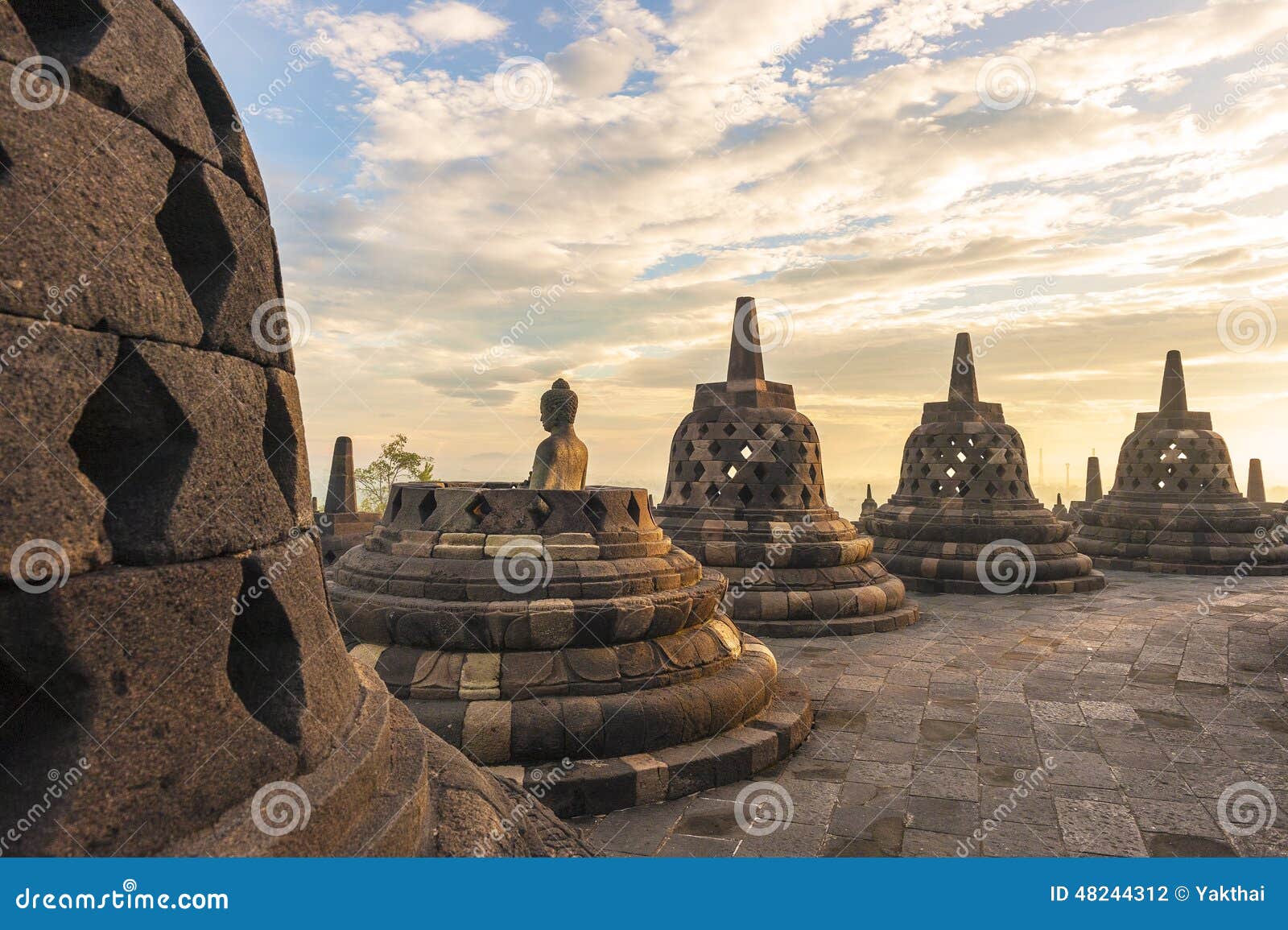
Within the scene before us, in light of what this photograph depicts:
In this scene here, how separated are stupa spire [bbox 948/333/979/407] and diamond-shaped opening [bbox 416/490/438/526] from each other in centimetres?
1090

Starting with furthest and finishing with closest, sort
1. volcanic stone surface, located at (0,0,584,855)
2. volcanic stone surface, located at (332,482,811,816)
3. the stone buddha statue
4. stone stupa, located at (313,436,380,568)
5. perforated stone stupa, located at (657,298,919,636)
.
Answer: stone stupa, located at (313,436,380,568), perforated stone stupa, located at (657,298,919,636), the stone buddha statue, volcanic stone surface, located at (332,482,811,816), volcanic stone surface, located at (0,0,584,855)

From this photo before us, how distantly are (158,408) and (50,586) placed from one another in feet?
1.49

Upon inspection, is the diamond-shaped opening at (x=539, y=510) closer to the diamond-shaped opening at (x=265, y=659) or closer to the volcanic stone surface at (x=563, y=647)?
the volcanic stone surface at (x=563, y=647)

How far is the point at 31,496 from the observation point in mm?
1475

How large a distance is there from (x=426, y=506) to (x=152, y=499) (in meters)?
3.68

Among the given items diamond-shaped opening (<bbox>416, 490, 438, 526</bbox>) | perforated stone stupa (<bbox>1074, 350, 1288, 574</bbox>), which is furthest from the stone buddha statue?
perforated stone stupa (<bbox>1074, 350, 1288, 574</bbox>)

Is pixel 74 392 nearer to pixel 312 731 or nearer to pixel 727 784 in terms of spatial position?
pixel 312 731

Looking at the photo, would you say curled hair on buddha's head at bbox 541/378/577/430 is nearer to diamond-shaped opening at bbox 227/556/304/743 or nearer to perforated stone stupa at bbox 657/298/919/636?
diamond-shaped opening at bbox 227/556/304/743

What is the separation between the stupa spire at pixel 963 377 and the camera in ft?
45.1

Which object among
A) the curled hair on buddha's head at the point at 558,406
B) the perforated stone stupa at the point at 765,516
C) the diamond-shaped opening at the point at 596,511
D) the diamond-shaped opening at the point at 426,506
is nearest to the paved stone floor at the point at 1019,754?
the perforated stone stupa at the point at 765,516

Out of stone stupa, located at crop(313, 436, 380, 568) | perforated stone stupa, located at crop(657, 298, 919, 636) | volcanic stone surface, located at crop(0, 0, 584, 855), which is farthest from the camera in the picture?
stone stupa, located at crop(313, 436, 380, 568)

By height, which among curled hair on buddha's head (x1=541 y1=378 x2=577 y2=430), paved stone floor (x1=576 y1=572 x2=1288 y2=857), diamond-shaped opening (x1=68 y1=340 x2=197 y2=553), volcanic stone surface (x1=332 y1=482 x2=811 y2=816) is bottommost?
paved stone floor (x1=576 y1=572 x2=1288 y2=857)

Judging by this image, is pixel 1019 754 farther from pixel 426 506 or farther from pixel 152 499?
pixel 152 499

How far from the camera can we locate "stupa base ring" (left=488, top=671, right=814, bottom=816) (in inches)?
161
